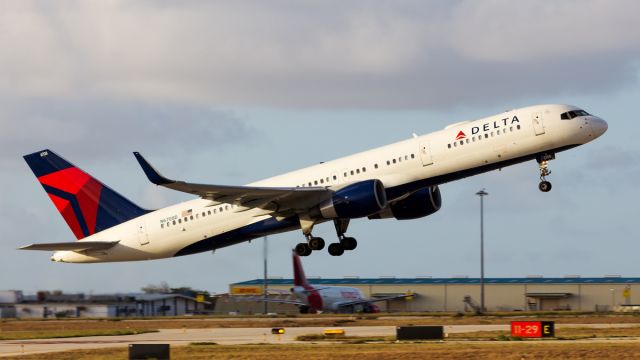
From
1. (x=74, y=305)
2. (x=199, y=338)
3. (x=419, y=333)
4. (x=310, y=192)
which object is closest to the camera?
(x=419, y=333)

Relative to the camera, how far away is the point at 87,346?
57469 millimetres

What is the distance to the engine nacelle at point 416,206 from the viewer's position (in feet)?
202

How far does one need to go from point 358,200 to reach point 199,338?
1441 centimetres

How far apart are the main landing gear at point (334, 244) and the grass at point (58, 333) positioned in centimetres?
1571

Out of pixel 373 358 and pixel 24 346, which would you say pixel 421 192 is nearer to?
pixel 373 358

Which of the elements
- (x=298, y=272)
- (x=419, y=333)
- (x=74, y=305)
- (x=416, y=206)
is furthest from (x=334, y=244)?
(x=74, y=305)

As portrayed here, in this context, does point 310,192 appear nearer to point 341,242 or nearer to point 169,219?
point 341,242

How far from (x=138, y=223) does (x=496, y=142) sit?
22467mm

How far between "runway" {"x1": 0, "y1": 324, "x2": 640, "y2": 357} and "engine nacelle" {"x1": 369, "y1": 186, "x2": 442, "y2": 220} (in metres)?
6.83

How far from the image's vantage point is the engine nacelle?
202 ft

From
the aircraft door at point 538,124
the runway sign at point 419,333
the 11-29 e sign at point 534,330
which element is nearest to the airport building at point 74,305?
the runway sign at point 419,333

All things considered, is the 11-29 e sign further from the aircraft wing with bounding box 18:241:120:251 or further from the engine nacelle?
the aircraft wing with bounding box 18:241:120:251

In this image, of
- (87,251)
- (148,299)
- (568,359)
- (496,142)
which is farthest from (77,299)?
(568,359)

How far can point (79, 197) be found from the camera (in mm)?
66812
